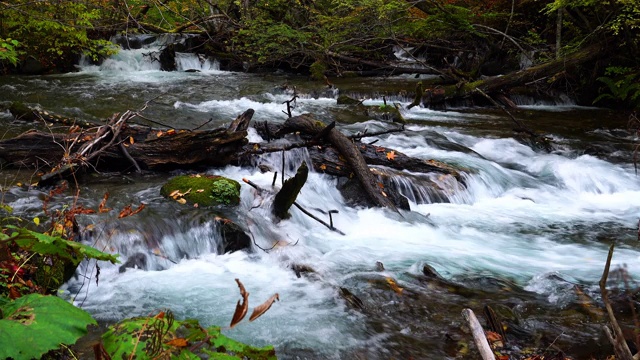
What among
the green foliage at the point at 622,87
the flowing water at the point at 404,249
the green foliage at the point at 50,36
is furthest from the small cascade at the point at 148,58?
the green foliage at the point at 622,87

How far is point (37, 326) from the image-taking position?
184cm

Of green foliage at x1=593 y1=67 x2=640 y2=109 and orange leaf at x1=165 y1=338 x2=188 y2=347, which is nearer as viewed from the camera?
orange leaf at x1=165 y1=338 x2=188 y2=347

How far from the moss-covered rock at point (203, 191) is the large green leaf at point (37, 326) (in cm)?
434

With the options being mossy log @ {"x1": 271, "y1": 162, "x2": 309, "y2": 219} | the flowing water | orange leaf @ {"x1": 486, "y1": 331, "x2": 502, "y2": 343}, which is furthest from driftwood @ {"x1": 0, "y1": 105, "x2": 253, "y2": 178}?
orange leaf @ {"x1": 486, "y1": 331, "x2": 502, "y2": 343}

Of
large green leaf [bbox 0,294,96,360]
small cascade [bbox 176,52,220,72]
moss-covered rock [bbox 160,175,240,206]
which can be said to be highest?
small cascade [bbox 176,52,220,72]

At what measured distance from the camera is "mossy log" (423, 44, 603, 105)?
1238 cm

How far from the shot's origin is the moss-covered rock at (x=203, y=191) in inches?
252

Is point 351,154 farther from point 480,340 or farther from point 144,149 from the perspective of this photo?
point 480,340

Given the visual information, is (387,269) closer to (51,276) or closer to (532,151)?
(51,276)

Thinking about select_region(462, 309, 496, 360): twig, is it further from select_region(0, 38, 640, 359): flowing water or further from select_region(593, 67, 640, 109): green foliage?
select_region(593, 67, 640, 109): green foliage

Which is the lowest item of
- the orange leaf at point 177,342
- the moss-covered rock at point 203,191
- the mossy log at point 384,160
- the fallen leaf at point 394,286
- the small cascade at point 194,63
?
the fallen leaf at point 394,286

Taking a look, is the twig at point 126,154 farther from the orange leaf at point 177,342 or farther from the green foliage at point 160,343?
the orange leaf at point 177,342

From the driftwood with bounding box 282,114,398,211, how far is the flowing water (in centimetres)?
28

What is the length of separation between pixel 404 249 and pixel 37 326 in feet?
15.5
